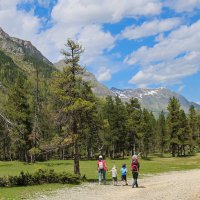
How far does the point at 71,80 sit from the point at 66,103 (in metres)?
2.50

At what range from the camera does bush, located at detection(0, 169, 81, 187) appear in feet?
112

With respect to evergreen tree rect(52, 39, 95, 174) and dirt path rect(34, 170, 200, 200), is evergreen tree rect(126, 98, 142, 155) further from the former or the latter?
dirt path rect(34, 170, 200, 200)

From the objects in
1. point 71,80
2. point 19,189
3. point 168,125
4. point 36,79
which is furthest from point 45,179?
point 168,125

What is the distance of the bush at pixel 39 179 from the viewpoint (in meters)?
34.3

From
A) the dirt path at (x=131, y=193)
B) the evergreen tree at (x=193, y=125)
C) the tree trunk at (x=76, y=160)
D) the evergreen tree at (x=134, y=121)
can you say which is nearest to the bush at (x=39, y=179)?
the tree trunk at (x=76, y=160)

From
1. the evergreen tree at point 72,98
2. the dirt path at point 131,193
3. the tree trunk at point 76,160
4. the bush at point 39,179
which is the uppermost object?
the evergreen tree at point 72,98

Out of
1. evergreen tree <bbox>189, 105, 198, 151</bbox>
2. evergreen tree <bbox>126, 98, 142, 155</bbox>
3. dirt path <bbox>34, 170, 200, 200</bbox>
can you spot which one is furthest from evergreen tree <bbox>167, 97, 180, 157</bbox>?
dirt path <bbox>34, 170, 200, 200</bbox>

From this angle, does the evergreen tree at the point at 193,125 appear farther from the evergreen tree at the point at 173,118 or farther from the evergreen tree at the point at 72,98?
the evergreen tree at the point at 72,98

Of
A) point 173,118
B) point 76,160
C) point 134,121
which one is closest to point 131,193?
point 76,160

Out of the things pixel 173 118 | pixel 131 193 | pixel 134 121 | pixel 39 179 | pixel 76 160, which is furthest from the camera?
pixel 173 118

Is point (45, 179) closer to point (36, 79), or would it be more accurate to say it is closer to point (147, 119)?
point (36, 79)

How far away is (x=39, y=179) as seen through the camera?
35969 millimetres

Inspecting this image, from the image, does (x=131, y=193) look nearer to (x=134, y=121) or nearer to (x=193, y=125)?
(x=134, y=121)

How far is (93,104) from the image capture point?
3988cm
